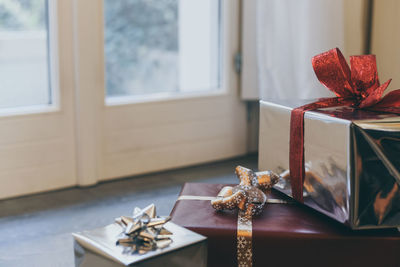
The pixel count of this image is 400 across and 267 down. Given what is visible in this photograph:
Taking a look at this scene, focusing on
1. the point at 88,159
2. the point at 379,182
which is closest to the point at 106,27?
the point at 88,159

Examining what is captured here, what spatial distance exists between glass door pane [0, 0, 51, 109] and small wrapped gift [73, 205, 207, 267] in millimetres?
1263

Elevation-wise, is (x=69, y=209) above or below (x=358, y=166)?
below

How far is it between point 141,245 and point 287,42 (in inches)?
63.8

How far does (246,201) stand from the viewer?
1.21m

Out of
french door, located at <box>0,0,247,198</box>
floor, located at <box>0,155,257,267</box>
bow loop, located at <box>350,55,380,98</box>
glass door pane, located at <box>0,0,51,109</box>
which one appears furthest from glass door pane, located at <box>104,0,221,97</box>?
bow loop, located at <box>350,55,380,98</box>

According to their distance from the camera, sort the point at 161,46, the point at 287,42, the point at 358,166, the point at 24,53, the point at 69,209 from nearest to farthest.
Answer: the point at 358,166
the point at 69,209
the point at 24,53
the point at 287,42
the point at 161,46

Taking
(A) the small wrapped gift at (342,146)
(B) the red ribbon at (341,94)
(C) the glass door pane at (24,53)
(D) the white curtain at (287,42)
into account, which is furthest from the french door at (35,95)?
(B) the red ribbon at (341,94)

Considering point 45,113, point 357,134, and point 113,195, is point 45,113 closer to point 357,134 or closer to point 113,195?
point 113,195

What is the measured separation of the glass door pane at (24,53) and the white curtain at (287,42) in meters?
0.96

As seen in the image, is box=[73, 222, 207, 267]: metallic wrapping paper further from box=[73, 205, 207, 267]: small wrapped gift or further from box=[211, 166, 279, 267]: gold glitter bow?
box=[211, 166, 279, 267]: gold glitter bow

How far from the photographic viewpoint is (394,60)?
6.88 ft

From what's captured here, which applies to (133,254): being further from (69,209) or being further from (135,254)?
(69,209)

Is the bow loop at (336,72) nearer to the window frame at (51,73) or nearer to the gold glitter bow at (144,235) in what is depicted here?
the gold glitter bow at (144,235)

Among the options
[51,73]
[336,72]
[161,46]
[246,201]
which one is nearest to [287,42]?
[161,46]
